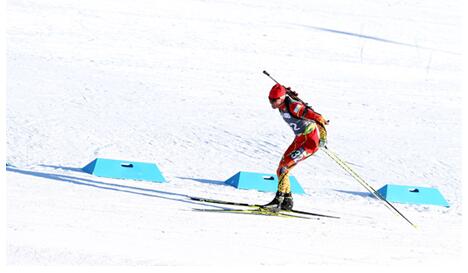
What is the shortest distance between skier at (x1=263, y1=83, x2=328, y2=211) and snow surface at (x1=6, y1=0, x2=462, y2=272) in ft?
1.07

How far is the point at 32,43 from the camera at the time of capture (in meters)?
17.4

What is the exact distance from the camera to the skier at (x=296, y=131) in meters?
9.41

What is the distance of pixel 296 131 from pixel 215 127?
4.23 metres

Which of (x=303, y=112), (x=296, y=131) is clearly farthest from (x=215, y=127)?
(x=303, y=112)

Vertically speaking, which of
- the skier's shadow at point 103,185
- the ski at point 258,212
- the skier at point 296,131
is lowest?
the ski at point 258,212

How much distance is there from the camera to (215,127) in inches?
540

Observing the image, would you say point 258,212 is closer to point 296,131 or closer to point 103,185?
point 296,131

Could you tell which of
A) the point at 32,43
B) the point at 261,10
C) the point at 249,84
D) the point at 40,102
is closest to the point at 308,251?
the point at 40,102

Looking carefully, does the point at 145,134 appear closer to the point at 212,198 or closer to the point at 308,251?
the point at 212,198

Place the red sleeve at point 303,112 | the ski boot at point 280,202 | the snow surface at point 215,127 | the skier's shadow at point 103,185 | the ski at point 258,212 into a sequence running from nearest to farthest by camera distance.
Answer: the snow surface at point 215,127 < the red sleeve at point 303,112 < the ski at point 258,212 < the ski boot at point 280,202 < the skier's shadow at point 103,185

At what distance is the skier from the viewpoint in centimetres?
941

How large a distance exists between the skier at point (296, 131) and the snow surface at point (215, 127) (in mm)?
325

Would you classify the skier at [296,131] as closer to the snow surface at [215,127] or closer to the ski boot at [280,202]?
the ski boot at [280,202]

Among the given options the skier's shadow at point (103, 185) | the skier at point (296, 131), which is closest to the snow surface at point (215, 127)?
the skier's shadow at point (103, 185)
